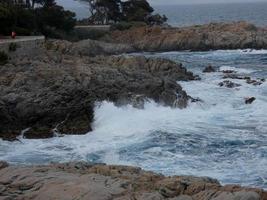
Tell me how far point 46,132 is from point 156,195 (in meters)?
12.1

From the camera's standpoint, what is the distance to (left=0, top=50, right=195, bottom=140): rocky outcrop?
23.5 meters

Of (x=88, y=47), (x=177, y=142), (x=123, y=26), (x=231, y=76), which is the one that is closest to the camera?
(x=177, y=142)

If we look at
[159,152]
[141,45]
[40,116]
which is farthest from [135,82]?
[141,45]

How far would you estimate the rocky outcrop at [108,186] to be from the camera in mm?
11766

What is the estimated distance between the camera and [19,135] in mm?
22953

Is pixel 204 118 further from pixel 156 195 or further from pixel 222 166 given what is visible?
pixel 156 195

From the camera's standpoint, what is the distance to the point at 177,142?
21438 millimetres

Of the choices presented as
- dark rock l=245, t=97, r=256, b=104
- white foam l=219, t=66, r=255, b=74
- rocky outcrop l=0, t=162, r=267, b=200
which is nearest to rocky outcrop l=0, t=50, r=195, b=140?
dark rock l=245, t=97, r=256, b=104

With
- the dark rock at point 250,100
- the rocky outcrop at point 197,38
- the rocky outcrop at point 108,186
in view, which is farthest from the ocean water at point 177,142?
the rocky outcrop at point 197,38

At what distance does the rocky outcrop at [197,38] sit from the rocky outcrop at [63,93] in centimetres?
2840

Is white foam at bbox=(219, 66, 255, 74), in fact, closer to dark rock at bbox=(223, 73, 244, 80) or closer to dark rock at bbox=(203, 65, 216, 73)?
dark rock at bbox=(203, 65, 216, 73)

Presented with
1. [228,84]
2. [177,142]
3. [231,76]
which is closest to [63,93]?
[177,142]

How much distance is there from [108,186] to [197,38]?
46613mm

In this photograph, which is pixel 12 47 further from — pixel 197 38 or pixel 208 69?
pixel 197 38
